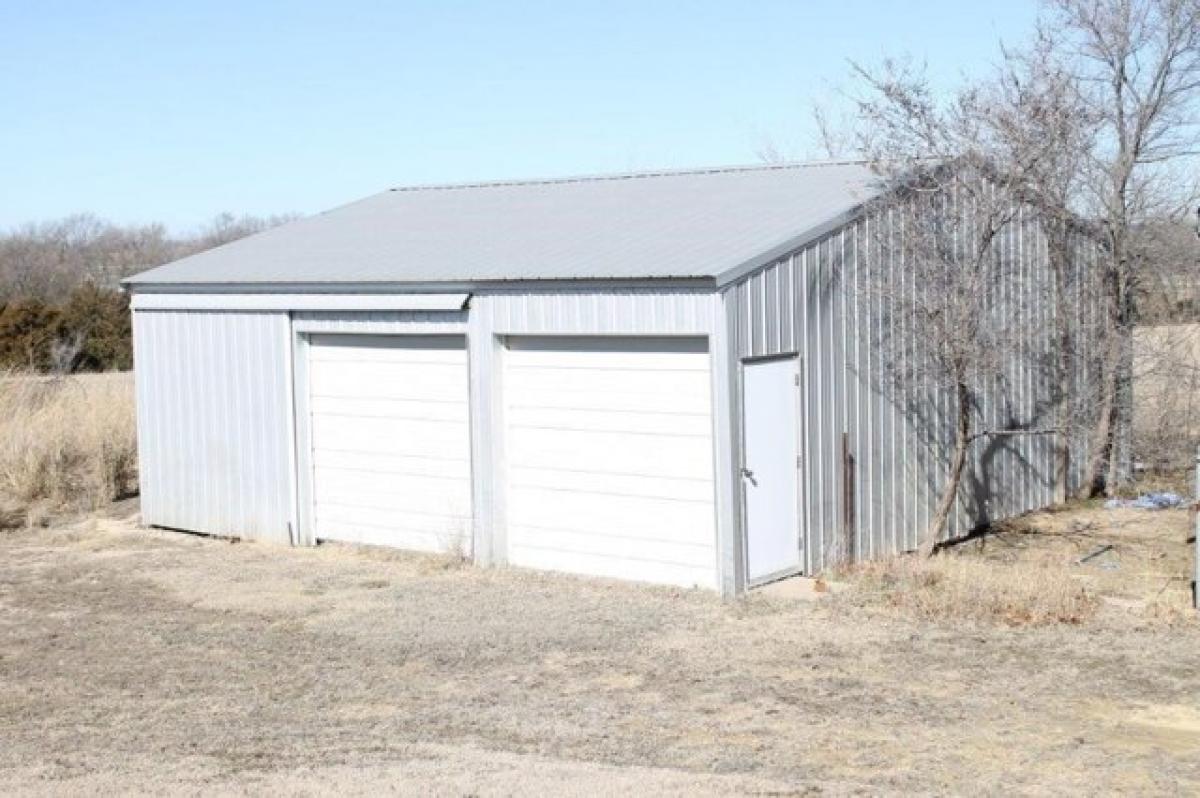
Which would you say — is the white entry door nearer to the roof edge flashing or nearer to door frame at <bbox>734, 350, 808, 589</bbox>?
door frame at <bbox>734, 350, 808, 589</bbox>

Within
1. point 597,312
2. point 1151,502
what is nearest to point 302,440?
point 597,312

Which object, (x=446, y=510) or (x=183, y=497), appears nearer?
(x=446, y=510)

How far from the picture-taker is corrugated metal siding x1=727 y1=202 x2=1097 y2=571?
43.2 ft

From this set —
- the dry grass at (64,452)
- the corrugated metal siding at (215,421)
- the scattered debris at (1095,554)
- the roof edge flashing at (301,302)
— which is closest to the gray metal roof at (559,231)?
the roof edge flashing at (301,302)

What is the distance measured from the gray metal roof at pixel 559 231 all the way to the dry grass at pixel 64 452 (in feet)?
10.7

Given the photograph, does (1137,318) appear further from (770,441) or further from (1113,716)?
(1113,716)

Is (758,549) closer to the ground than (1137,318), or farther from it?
closer to the ground

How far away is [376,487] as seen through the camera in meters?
→ 15.6

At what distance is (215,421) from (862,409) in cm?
705

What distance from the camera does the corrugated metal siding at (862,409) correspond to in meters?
13.2

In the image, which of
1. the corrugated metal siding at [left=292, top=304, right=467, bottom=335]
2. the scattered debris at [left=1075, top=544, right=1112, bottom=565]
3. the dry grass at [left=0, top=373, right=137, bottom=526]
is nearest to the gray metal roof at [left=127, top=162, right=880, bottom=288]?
the corrugated metal siding at [left=292, top=304, right=467, bottom=335]

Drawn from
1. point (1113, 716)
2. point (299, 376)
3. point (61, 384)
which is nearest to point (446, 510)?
point (299, 376)

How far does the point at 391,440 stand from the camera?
15414 mm

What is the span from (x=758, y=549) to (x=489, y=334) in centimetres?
321
